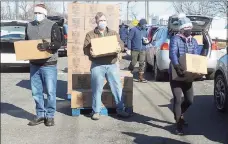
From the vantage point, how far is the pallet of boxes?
6.76 m

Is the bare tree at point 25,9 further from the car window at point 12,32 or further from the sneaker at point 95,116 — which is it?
the sneaker at point 95,116

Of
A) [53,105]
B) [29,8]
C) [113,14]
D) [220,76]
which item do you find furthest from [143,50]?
[29,8]

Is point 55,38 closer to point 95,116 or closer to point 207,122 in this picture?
point 95,116

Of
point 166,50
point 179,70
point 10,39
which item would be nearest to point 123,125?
point 179,70

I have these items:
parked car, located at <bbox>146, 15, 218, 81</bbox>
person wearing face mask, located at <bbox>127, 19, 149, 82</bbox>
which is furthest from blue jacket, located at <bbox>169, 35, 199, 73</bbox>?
person wearing face mask, located at <bbox>127, 19, 149, 82</bbox>

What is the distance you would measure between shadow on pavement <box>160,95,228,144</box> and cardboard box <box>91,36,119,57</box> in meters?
1.73

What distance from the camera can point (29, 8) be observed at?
1460 inches

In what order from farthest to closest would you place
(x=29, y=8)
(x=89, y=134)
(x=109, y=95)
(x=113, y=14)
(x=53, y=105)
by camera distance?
(x=29, y=8) → (x=113, y=14) → (x=109, y=95) → (x=53, y=105) → (x=89, y=134)

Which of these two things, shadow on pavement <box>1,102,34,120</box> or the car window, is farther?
the car window

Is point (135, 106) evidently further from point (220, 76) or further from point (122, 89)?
point (220, 76)

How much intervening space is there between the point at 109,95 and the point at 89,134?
124 centimetres

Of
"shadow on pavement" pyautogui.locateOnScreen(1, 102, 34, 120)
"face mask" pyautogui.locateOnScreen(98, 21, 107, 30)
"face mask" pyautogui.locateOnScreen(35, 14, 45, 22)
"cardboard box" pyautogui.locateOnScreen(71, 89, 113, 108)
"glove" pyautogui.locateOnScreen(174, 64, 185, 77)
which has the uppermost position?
"face mask" pyautogui.locateOnScreen(35, 14, 45, 22)

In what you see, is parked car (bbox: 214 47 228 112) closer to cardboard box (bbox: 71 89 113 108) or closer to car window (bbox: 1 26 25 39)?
cardboard box (bbox: 71 89 113 108)

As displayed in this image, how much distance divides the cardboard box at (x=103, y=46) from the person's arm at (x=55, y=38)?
55 centimetres
